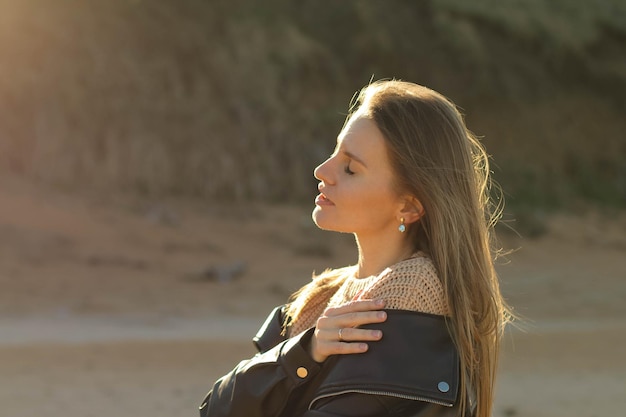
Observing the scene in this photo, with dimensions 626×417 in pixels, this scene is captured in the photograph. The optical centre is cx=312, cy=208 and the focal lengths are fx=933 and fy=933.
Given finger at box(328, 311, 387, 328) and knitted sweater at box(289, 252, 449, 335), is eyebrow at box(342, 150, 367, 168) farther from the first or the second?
finger at box(328, 311, 387, 328)

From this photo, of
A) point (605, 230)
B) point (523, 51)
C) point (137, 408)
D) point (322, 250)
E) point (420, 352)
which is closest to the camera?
point (420, 352)

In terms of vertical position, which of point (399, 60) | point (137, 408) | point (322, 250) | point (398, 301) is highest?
point (399, 60)

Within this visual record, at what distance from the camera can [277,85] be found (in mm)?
14898

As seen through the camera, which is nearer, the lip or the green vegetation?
the lip

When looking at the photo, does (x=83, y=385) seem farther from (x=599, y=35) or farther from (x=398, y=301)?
(x=599, y=35)

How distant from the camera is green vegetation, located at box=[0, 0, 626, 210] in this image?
502 inches

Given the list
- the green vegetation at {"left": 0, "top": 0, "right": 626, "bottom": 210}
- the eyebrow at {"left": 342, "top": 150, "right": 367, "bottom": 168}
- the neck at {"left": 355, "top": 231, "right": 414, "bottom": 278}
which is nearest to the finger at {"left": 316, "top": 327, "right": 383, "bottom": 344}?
the neck at {"left": 355, "top": 231, "right": 414, "bottom": 278}

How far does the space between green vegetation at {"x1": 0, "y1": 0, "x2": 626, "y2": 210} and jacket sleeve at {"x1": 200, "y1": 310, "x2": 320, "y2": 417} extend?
34.5 ft

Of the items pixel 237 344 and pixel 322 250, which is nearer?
pixel 237 344

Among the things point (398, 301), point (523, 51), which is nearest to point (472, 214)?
point (398, 301)

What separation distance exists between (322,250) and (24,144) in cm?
422

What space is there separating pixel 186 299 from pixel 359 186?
7.57 metres

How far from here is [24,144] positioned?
12.4 m

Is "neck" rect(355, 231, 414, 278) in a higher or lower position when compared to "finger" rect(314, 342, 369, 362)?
higher
